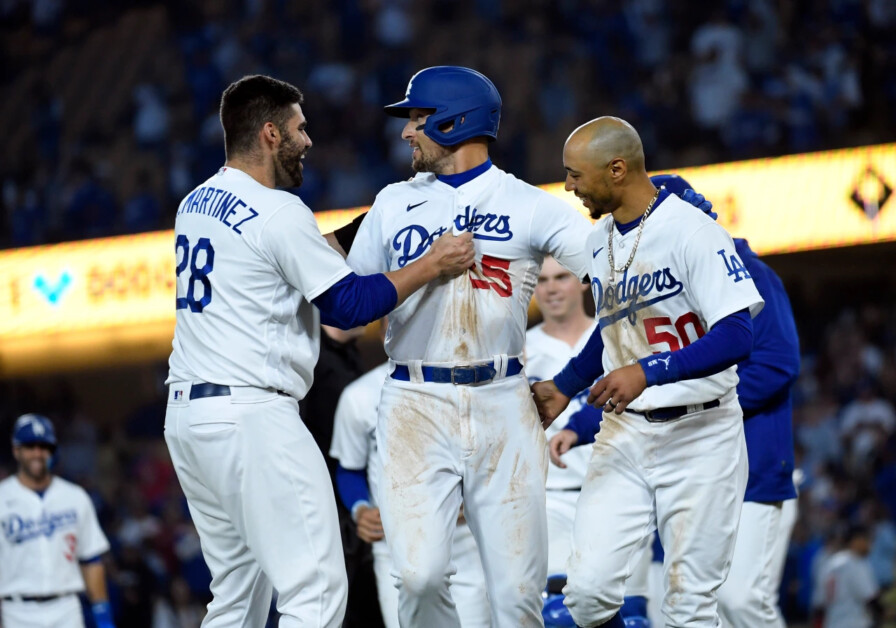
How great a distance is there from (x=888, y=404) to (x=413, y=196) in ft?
24.3

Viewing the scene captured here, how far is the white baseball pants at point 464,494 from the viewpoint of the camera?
4.30 m

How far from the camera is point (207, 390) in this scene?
14.1 feet

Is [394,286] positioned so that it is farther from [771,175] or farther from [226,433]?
[771,175]

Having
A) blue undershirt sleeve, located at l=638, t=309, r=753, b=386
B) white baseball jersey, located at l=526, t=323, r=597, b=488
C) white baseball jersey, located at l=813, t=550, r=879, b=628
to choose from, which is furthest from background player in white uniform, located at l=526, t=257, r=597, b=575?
white baseball jersey, located at l=813, t=550, r=879, b=628

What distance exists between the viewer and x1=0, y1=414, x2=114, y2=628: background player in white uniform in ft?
26.9

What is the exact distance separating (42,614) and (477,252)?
200 inches

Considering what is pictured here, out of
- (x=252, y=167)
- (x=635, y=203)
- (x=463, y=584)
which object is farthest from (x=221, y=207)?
(x=463, y=584)

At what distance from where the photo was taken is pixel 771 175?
10.9 metres

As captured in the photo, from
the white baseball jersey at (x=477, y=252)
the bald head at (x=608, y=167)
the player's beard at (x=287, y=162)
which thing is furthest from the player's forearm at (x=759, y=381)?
the player's beard at (x=287, y=162)

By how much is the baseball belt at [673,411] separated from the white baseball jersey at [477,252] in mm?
533

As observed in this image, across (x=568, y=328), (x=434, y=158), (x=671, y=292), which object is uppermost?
(x=434, y=158)

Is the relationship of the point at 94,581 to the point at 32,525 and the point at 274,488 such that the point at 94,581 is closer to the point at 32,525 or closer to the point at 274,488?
the point at 32,525

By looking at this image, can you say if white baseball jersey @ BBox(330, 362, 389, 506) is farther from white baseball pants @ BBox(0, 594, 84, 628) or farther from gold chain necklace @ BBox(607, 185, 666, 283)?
white baseball pants @ BBox(0, 594, 84, 628)

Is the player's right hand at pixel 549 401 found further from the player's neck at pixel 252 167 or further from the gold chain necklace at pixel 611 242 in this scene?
the player's neck at pixel 252 167
